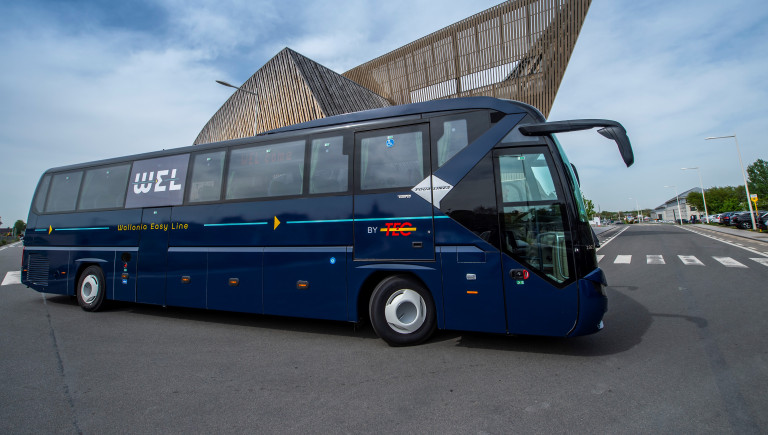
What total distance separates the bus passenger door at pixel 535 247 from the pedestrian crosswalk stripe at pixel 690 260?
1122 cm

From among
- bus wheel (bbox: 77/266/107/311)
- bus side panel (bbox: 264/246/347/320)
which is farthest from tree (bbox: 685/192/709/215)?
bus wheel (bbox: 77/266/107/311)

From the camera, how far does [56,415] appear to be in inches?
123

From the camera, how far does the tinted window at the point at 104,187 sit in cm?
743

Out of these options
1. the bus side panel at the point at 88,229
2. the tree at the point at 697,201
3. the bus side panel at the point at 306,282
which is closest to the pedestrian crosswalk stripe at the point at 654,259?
the bus side panel at the point at 306,282

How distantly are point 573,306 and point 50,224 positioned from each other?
33.1ft

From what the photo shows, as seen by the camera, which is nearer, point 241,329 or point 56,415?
point 56,415

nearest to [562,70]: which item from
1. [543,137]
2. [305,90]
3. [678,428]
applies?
[305,90]

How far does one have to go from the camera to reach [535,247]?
4289mm

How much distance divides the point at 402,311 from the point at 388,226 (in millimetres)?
1093

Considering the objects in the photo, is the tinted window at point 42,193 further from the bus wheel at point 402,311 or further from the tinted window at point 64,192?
the bus wheel at point 402,311

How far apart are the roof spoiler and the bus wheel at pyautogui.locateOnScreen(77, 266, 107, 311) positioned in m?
8.03

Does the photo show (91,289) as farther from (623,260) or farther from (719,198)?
(719,198)

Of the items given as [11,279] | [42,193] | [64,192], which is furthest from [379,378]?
[11,279]

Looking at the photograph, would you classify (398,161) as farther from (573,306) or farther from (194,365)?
(194,365)
